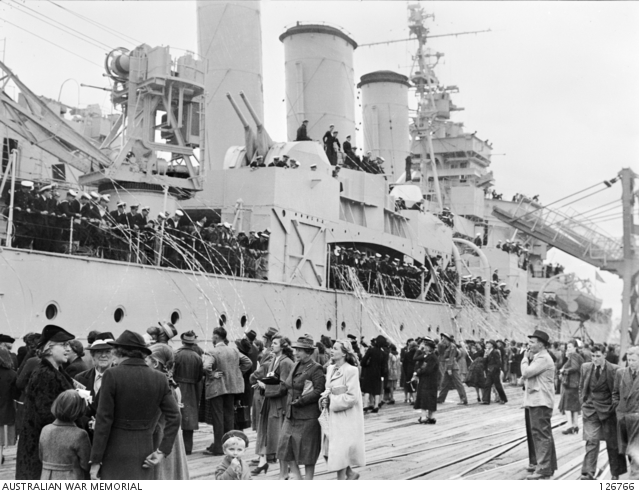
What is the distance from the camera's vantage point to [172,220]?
47.6 feet

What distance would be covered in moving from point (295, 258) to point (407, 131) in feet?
68.0

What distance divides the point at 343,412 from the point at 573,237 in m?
22.3

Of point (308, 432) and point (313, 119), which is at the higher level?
point (313, 119)

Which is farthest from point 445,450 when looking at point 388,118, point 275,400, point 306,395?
point 388,118

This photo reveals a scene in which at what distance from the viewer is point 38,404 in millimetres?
4652

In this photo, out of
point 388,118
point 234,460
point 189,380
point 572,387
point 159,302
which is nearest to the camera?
point 234,460

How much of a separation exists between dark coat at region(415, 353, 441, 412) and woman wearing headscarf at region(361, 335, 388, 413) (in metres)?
1.02

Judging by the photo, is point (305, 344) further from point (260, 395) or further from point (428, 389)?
point (428, 389)

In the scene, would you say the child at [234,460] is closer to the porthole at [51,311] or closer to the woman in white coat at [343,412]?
the woman in white coat at [343,412]

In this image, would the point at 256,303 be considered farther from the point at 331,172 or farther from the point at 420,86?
the point at 420,86

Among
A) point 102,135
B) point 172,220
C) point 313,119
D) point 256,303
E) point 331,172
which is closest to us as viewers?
point 172,220

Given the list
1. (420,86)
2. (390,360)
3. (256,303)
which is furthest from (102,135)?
(420,86)

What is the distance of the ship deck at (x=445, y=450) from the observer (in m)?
7.03

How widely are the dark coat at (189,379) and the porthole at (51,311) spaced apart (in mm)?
4822
